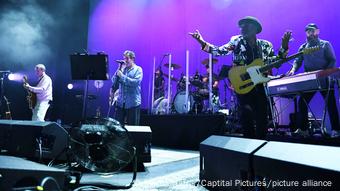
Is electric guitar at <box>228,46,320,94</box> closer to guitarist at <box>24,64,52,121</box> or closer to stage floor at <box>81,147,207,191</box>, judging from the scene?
stage floor at <box>81,147,207,191</box>

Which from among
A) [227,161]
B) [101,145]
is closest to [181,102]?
[101,145]

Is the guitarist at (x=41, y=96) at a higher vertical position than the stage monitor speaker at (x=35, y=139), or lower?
higher

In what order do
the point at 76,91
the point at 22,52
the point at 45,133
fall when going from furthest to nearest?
the point at 76,91 < the point at 22,52 < the point at 45,133

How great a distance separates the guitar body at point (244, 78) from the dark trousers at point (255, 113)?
0.07 metres

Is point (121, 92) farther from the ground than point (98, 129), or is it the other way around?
point (121, 92)

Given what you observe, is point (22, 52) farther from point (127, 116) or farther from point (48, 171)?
point (48, 171)

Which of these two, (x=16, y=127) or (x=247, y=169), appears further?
(x=16, y=127)

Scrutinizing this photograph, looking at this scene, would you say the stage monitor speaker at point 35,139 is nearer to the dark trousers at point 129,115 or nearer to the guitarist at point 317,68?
the dark trousers at point 129,115

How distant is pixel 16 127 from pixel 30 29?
784cm

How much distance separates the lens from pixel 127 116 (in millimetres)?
5711

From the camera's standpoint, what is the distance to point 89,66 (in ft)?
15.8

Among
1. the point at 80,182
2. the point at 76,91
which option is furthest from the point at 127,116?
the point at 76,91

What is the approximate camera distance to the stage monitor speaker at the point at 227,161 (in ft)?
6.66

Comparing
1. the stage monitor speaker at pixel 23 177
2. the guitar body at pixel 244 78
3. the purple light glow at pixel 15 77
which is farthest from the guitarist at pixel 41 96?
the stage monitor speaker at pixel 23 177
